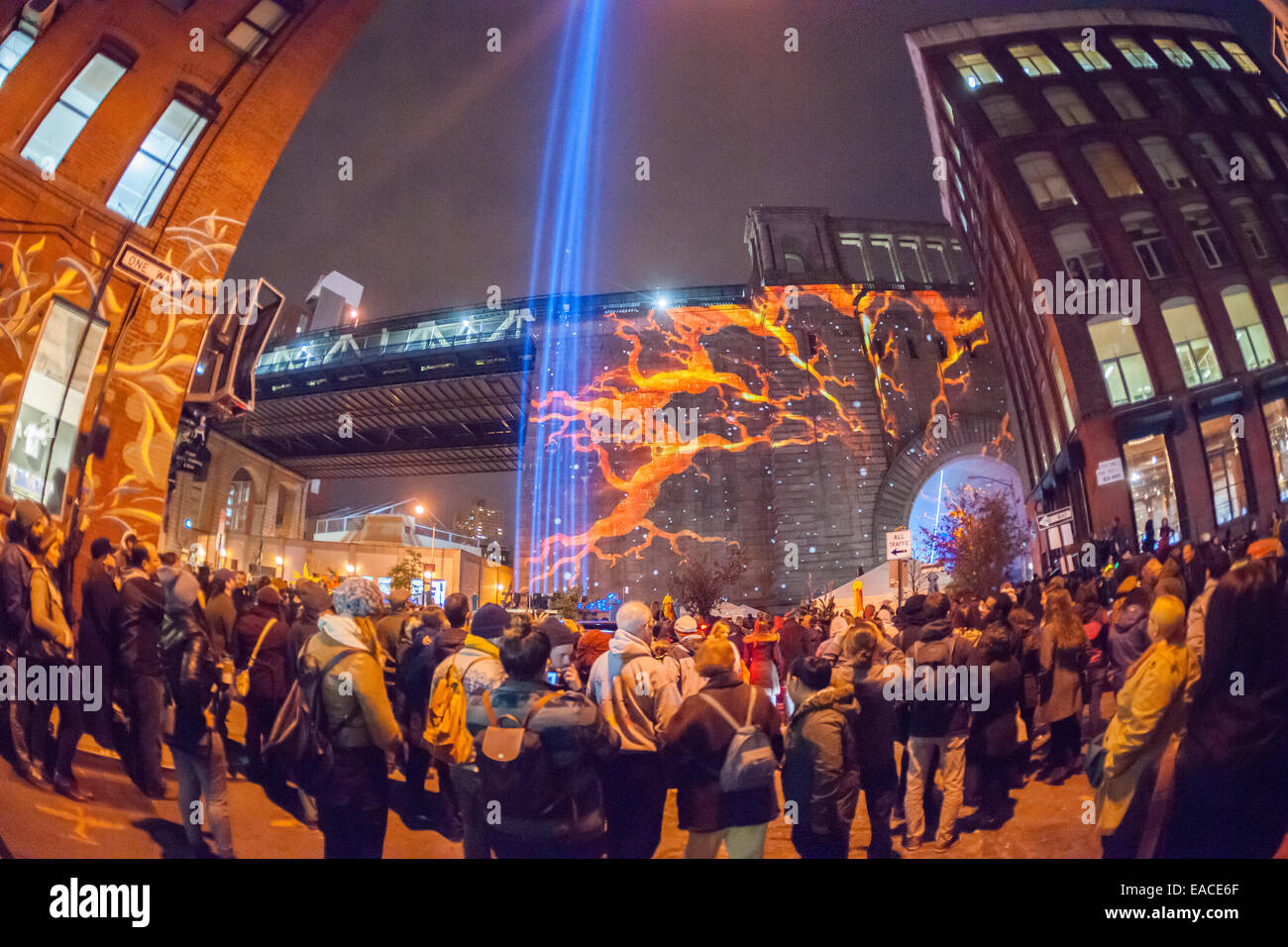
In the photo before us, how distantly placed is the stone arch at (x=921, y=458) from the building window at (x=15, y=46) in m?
9.04

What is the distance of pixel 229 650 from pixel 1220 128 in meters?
10.0

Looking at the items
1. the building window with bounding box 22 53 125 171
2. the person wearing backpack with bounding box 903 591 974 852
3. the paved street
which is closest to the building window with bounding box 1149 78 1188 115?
the person wearing backpack with bounding box 903 591 974 852

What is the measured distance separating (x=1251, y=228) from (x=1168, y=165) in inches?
35.3

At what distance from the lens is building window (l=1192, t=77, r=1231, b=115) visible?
6137 millimetres

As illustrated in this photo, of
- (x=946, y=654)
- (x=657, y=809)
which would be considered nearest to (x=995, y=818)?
(x=946, y=654)

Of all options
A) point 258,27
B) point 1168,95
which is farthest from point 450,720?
point 1168,95

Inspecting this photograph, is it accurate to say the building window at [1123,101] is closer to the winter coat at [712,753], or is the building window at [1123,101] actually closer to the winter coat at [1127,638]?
the winter coat at [1127,638]

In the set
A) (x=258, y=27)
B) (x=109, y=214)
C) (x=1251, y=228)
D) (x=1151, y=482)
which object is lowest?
(x=1151, y=482)

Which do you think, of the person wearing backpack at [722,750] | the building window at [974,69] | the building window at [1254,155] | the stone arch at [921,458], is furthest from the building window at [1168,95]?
the person wearing backpack at [722,750]

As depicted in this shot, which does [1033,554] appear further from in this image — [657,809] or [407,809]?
[407,809]

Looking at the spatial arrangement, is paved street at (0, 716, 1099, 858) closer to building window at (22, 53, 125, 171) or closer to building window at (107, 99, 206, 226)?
building window at (107, 99, 206, 226)

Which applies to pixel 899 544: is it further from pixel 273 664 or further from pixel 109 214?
pixel 109 214

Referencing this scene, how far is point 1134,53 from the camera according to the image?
6.36m
